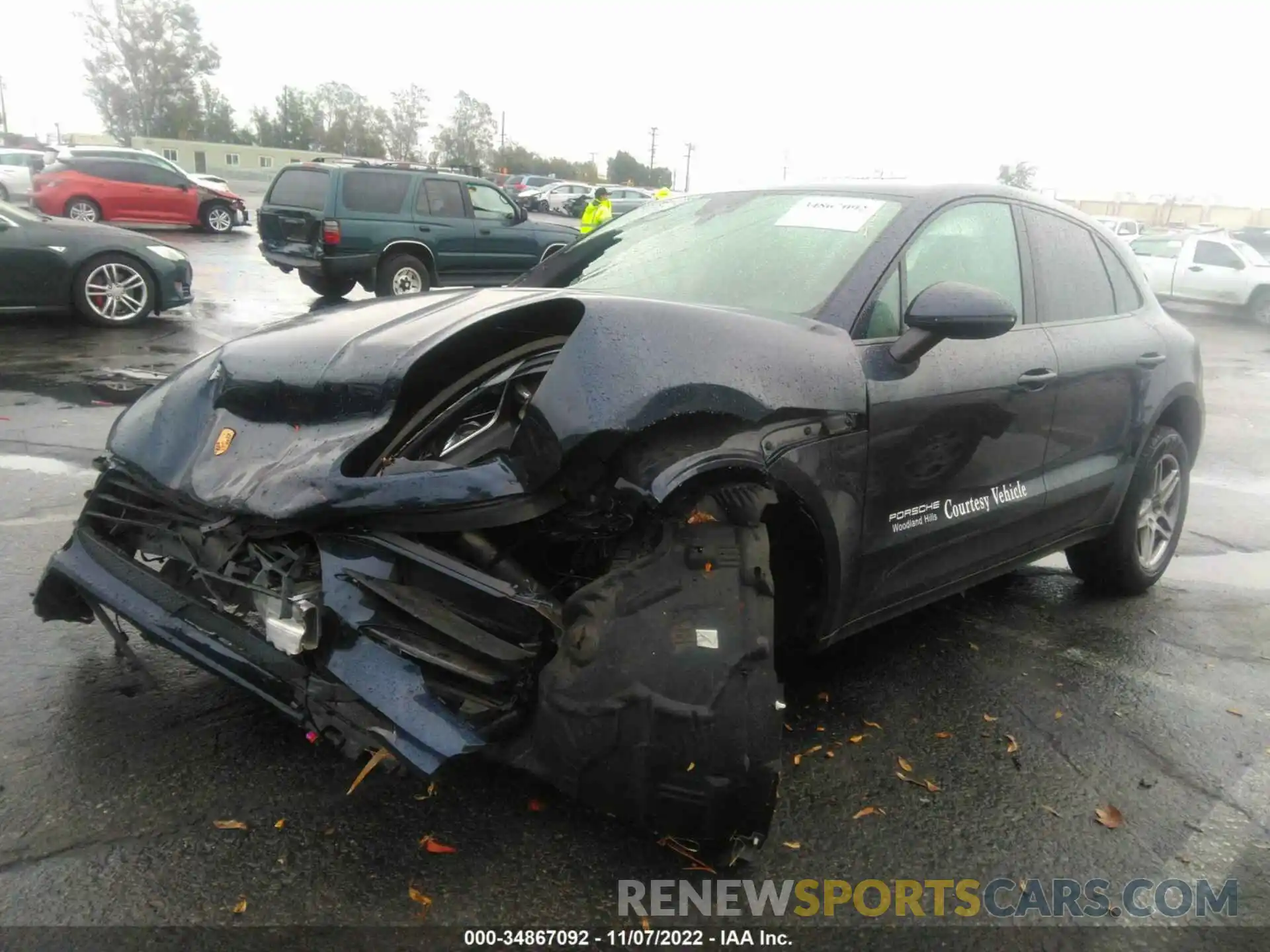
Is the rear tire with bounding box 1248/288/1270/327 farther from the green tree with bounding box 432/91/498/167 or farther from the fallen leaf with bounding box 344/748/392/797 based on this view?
the green tree with bounding box 432/91/498/167

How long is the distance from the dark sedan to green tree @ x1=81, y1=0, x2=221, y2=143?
2825 inches

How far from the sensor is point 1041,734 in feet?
10.8

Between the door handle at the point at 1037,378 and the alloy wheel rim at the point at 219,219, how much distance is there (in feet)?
78.7

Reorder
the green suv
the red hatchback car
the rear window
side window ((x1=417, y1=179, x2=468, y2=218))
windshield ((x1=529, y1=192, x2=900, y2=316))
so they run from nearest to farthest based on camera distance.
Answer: windshield ((x1=529, y1=192, x2=900, y2=316)), the green suv, the rear window, side window ((x1=417, y1=179, x2=468, y2=218)), the red hatchback car

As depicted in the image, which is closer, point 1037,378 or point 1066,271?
point 1037,378

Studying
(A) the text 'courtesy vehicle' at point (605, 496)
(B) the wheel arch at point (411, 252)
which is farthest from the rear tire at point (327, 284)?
(A) the text 'courtesy vehicle' at point (605, 496)

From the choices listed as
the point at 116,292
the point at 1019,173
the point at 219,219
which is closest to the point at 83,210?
the point at 219,219

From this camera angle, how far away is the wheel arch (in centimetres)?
1310

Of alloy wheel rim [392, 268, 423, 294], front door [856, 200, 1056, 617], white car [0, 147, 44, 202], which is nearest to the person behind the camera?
front door [856, 200, 1056, 617]

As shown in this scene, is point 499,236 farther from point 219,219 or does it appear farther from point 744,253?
point 219,219

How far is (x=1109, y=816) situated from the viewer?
2850 mm

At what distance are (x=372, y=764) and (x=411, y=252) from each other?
462 inches

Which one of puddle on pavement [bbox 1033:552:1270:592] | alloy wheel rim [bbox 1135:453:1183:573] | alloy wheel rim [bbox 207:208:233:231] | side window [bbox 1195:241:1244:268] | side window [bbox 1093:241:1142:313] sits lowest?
alloy wheel rim [bbox 207:208:233:231]

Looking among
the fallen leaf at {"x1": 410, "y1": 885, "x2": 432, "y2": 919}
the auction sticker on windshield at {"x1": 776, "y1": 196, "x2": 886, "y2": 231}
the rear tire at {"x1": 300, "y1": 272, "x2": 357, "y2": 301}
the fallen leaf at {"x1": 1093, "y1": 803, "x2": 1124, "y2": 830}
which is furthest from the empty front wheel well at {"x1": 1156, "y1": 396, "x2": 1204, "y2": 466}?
the rear tire at {"x1": 300, "y1": 272, "x2": 357, "y2": 301}
